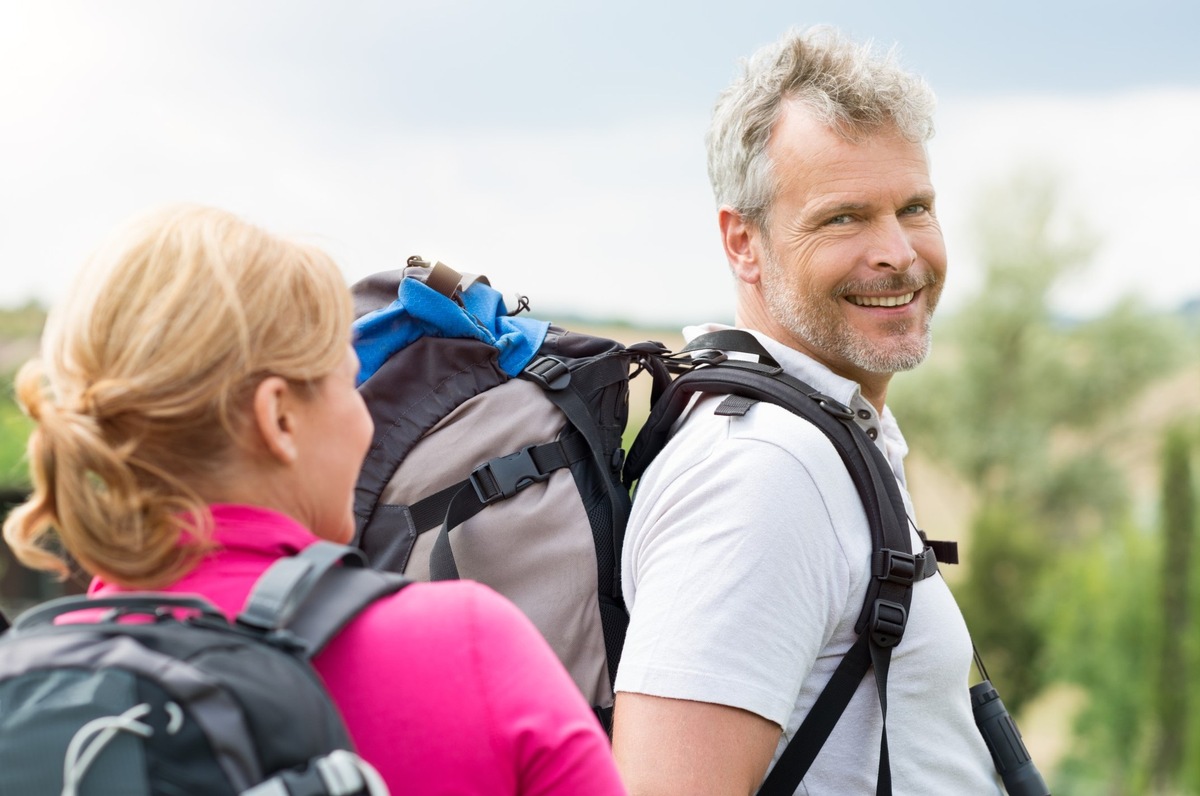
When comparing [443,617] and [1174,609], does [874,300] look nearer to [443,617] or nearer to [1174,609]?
[443,617]

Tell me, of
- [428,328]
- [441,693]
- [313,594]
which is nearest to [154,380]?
[313,594]

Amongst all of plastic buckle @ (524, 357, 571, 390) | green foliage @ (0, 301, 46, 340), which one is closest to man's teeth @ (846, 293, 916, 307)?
plastic buckle @ (524, 357, 571, 390)

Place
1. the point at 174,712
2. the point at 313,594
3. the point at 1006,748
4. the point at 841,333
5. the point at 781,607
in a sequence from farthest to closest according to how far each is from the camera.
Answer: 1. the point at 841,333
2. the point at 1006,748
3. the point at 781,607
4. the point at 313,594
5. the point at 174,712

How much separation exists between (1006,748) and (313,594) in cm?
131

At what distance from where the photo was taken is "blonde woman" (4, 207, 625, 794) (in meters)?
0.94

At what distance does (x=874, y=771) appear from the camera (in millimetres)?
1649

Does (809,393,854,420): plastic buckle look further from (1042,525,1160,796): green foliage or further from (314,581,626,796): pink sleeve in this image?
(1042,525,1160,796): green foliage

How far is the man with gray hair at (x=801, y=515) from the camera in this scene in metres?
1.57

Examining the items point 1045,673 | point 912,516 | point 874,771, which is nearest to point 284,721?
point 874,771

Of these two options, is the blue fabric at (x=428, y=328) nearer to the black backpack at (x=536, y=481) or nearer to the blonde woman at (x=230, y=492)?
the black backpack at (x=536, y=481)

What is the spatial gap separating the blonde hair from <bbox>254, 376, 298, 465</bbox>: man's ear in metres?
0.01

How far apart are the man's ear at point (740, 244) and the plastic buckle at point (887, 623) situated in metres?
0.74

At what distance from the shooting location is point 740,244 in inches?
86.2

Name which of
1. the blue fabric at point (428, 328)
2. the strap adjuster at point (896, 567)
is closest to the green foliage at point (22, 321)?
the blue fabric at point (428, 328)
